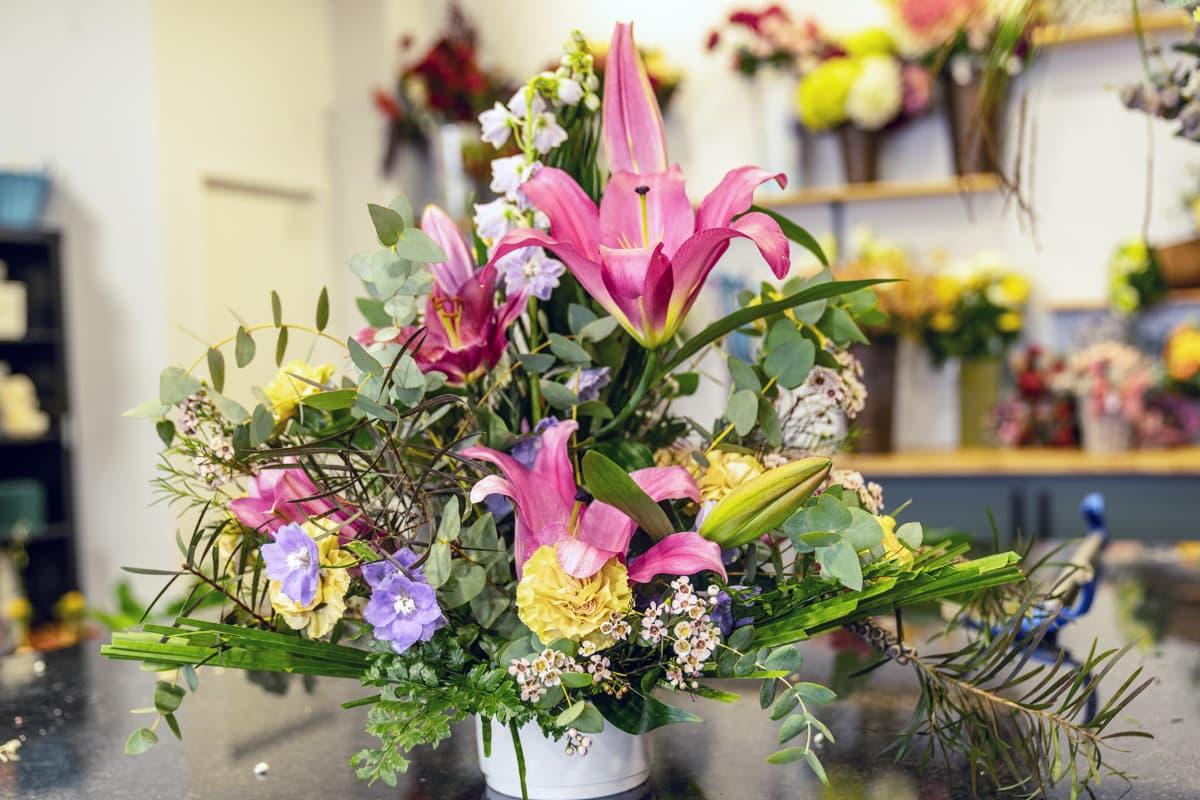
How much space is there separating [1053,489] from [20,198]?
11.8 feet

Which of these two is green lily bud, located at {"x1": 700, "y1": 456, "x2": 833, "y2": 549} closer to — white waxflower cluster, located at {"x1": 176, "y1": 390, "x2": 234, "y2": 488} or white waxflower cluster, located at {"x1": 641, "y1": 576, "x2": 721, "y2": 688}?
white waxflower cluster, located at {"x1": 641, "y1": 576, "x2": 721, "y2": 688}

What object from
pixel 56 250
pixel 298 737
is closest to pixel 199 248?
pixel 56 250

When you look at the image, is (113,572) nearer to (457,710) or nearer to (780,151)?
(780,151)

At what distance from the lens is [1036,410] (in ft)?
11.9

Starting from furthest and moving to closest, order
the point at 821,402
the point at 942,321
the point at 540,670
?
the point at 942,321
the point at 821,402
the point at 540,670

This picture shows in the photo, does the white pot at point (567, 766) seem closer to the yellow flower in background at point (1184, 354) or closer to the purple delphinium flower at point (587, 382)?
the purple delphinium flower at point (587, 382)

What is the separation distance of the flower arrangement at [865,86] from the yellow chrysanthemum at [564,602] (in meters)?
3.27

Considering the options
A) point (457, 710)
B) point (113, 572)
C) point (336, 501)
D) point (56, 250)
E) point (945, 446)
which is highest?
point (56, 250)

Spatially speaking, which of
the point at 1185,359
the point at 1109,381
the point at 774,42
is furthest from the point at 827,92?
the point at 1185,359

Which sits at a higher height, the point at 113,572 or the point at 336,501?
the point at 336,501

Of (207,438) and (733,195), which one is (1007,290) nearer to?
(733,195)

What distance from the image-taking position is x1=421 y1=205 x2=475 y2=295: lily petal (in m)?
0.83

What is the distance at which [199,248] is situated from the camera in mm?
4332

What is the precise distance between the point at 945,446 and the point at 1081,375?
1.81ft
